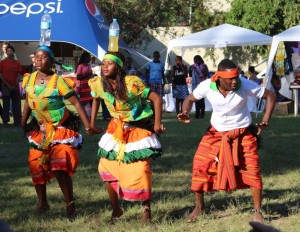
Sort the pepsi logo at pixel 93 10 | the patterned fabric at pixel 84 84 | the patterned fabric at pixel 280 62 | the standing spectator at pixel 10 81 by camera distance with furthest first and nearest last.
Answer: the patterned fabric at pixel 280 62
the pepsi logo at pixel 93 10
the patterned fabric at pixel 84 84
the standing spectator at pixel 10 81

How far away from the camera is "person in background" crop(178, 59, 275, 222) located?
5.98m

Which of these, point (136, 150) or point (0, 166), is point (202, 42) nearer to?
point (0, 166)

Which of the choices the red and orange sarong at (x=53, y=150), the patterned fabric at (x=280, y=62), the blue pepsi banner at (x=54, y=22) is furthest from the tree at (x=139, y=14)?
the red and orange sarong at (x=53, y=150)

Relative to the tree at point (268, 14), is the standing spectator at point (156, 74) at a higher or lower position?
lower

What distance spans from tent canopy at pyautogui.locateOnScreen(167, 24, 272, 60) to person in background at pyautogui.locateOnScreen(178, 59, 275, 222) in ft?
41.8

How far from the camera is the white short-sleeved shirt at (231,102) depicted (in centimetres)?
598

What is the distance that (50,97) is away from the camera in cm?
609

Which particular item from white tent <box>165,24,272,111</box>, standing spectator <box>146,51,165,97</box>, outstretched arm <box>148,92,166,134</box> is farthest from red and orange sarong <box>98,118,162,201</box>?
white tent <box>165,24,272,111</box>

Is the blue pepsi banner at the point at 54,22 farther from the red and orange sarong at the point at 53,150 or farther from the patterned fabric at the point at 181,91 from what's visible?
the red and orange sarong at the point at 53,150

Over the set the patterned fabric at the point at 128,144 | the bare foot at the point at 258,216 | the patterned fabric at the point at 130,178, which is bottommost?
the bare foot at the point at 258,216

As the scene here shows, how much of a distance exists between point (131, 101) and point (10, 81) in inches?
350

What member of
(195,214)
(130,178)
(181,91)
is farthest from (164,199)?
(181,91)

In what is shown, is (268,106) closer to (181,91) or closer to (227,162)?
(227,162)

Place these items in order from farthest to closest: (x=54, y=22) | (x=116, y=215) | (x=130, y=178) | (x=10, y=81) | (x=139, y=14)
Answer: (x=139, y=14)
(x=54, y=22)
(x=10, y=81)
(x=116, y=215)
(x=130, y=178)
